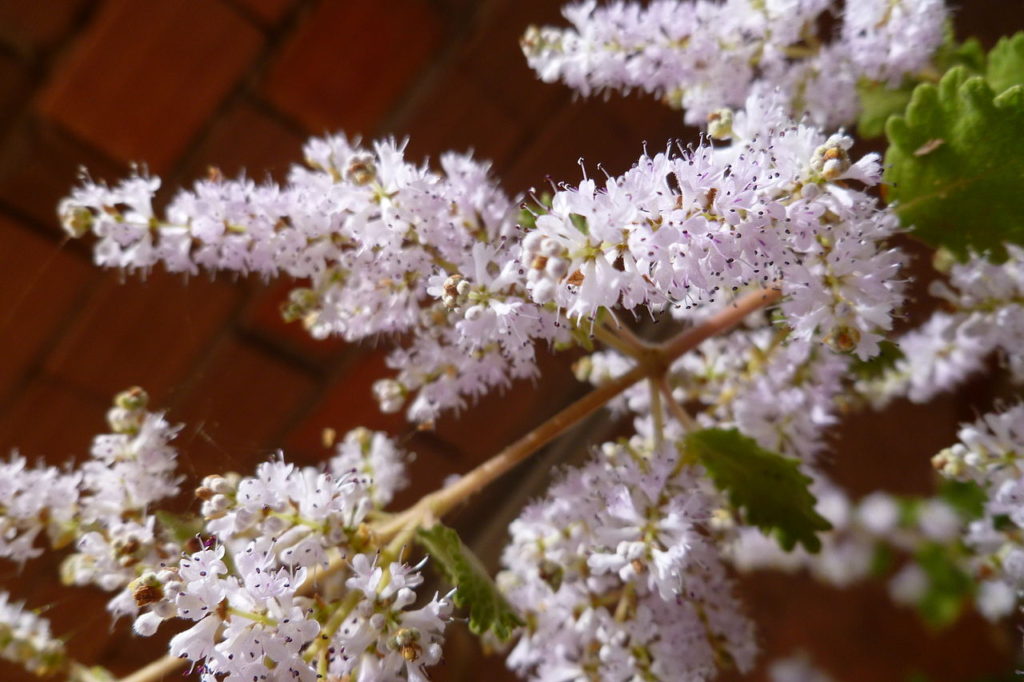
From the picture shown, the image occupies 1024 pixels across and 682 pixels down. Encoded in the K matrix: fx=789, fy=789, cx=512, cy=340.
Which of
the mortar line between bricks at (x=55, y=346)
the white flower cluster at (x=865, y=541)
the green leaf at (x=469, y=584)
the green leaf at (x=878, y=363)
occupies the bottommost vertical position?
the green leaf at (x=469, y=584)

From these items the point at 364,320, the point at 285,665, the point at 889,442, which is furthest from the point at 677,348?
the point at 889,442

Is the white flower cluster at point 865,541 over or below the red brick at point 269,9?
below

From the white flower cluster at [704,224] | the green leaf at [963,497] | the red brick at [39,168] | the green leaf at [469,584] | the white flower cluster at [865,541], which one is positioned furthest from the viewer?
the white flower cluster at [865,541]

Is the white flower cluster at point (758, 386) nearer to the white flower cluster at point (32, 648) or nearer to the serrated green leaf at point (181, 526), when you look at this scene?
the serrated green leaf at point (181, 526)

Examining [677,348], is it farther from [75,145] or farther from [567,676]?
[75,145]

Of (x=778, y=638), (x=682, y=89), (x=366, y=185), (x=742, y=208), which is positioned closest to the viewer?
(x=742, y=208)

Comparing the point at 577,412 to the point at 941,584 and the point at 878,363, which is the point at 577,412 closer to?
the point at 878,363

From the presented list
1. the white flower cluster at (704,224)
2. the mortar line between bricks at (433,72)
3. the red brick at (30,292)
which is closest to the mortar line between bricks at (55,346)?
the red brick at (30,292)
